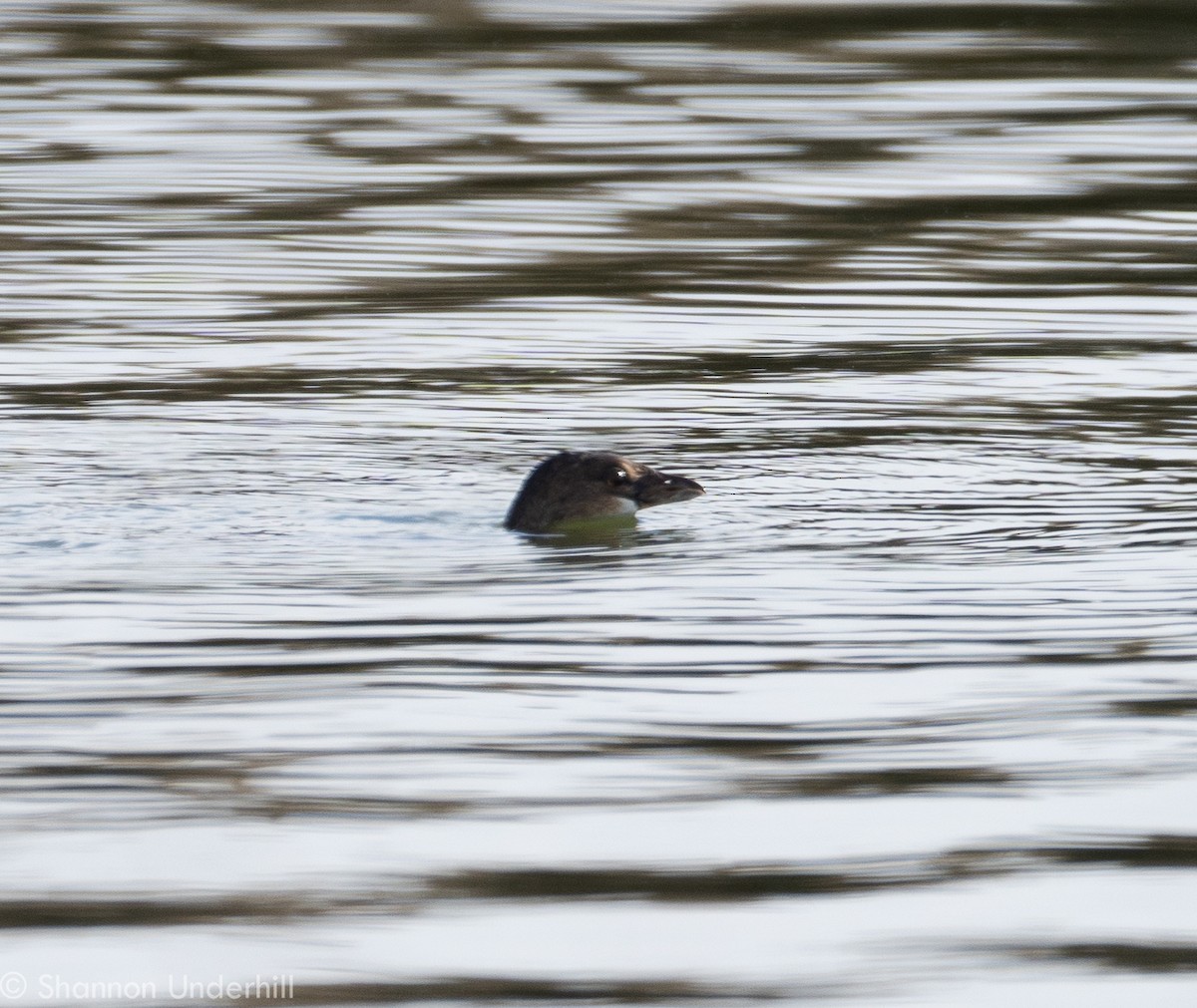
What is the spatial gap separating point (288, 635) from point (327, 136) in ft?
36.1

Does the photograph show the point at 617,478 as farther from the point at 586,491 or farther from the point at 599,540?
the point at 599,540

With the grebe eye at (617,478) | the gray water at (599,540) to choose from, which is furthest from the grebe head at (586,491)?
the gray water at (599,540)

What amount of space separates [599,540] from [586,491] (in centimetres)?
20

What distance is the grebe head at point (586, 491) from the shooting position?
961cm

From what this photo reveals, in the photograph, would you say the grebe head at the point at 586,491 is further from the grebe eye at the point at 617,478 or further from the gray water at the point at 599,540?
the gray water at the point at 599,540

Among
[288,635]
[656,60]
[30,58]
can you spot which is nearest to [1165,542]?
[288,635]

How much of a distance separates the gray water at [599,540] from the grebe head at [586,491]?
0.18 meters

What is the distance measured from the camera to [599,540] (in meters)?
9.66

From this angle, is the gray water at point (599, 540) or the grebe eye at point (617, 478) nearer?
the gray water at point (599, 540)

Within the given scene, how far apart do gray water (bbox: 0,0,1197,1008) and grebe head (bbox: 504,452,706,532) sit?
179mm

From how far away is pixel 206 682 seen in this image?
722cm

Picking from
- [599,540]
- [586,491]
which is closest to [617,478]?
[586,491]

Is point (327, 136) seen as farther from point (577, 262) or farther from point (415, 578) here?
point (415, 578)

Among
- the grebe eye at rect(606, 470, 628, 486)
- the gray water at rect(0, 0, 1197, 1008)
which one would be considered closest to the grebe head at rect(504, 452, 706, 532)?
the grebe eye at rect(606, 470, 628, 486)
